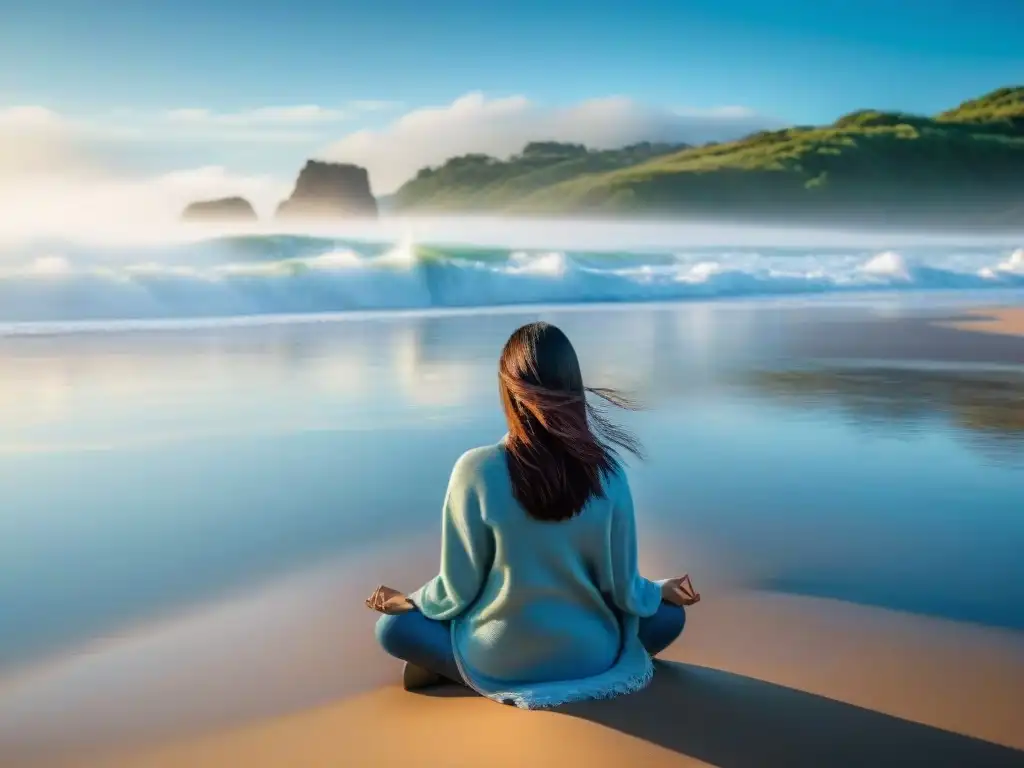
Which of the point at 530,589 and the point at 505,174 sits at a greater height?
the point at 505,174

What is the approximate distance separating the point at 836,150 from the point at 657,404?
1588 cm

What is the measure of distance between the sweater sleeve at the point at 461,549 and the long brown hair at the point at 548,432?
0.06 m

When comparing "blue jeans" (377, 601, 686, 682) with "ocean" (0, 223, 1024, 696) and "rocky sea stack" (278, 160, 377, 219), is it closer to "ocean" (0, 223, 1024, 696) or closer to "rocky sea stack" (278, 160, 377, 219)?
"ocean" (0, 223, 1024, 696)

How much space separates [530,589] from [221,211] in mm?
13452

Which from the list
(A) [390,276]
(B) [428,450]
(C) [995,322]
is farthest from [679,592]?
(A) [390,276]

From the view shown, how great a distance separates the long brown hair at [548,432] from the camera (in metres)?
1.36

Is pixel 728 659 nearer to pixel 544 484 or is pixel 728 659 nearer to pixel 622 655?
pixel 622 655

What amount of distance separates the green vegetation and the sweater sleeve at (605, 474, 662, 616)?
47.4 feet

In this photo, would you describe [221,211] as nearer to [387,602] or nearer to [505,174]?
[505,174]

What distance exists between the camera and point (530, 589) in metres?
1.41

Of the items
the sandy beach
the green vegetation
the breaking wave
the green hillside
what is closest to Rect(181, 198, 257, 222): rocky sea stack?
the breaking wave

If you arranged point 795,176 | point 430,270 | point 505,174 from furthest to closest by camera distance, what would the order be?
point 795,176 < point 505,174 < point 430,270

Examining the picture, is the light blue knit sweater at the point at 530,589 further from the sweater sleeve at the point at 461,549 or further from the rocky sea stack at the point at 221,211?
the rocky sea stack at the point at 221,211

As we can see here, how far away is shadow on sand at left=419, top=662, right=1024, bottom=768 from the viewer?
4.40ft
